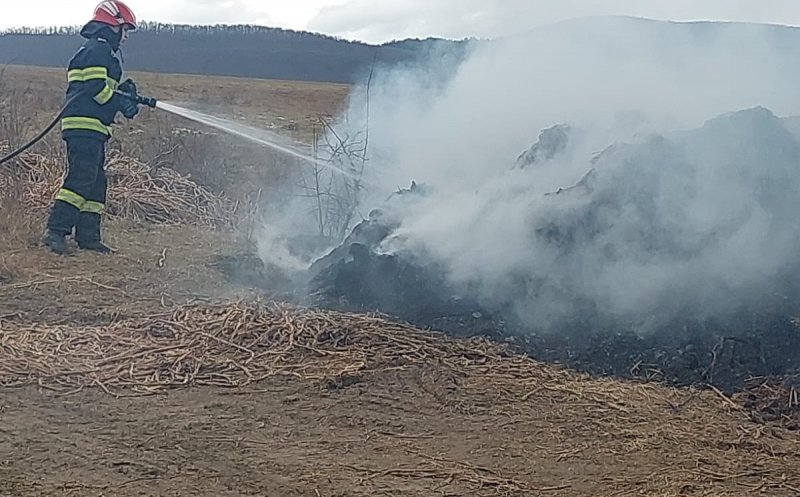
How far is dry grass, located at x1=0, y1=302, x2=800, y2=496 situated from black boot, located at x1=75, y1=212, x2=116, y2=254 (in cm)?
244

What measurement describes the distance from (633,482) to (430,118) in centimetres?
895

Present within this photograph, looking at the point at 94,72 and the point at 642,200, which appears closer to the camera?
the point at 642,200

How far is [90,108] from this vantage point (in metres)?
8.99

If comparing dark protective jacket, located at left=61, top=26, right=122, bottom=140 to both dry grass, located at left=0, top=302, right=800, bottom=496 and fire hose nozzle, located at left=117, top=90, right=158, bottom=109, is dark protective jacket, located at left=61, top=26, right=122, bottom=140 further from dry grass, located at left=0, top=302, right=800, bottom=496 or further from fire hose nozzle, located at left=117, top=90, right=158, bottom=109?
dry grass, located at left=0, top=302, right=800, bottom=496

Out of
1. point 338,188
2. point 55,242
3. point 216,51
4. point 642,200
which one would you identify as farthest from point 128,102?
point 216,51

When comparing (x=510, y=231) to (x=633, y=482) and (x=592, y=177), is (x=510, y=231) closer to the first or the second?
(x=592, y=177)

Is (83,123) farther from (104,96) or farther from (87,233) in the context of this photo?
(87,233)

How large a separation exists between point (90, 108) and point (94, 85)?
0.87 ft

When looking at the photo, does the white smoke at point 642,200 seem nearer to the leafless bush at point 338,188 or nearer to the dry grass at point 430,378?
the leafless bush at point 338,188

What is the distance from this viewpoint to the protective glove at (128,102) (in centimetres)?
902

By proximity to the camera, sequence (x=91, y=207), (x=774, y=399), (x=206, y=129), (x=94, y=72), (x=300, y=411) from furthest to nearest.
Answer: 1. (x=206, y=129)
2. (x=91, y=207)
3. (x=94, y=72)
4. (x=774, y=399)
5. (x=300, y=411)

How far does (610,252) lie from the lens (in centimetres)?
757

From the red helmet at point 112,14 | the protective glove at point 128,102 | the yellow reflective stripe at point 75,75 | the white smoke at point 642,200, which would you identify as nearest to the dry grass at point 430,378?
the white smoke at point 642,200

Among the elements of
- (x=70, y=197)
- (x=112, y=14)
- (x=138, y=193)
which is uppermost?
(x=112, y=14)
